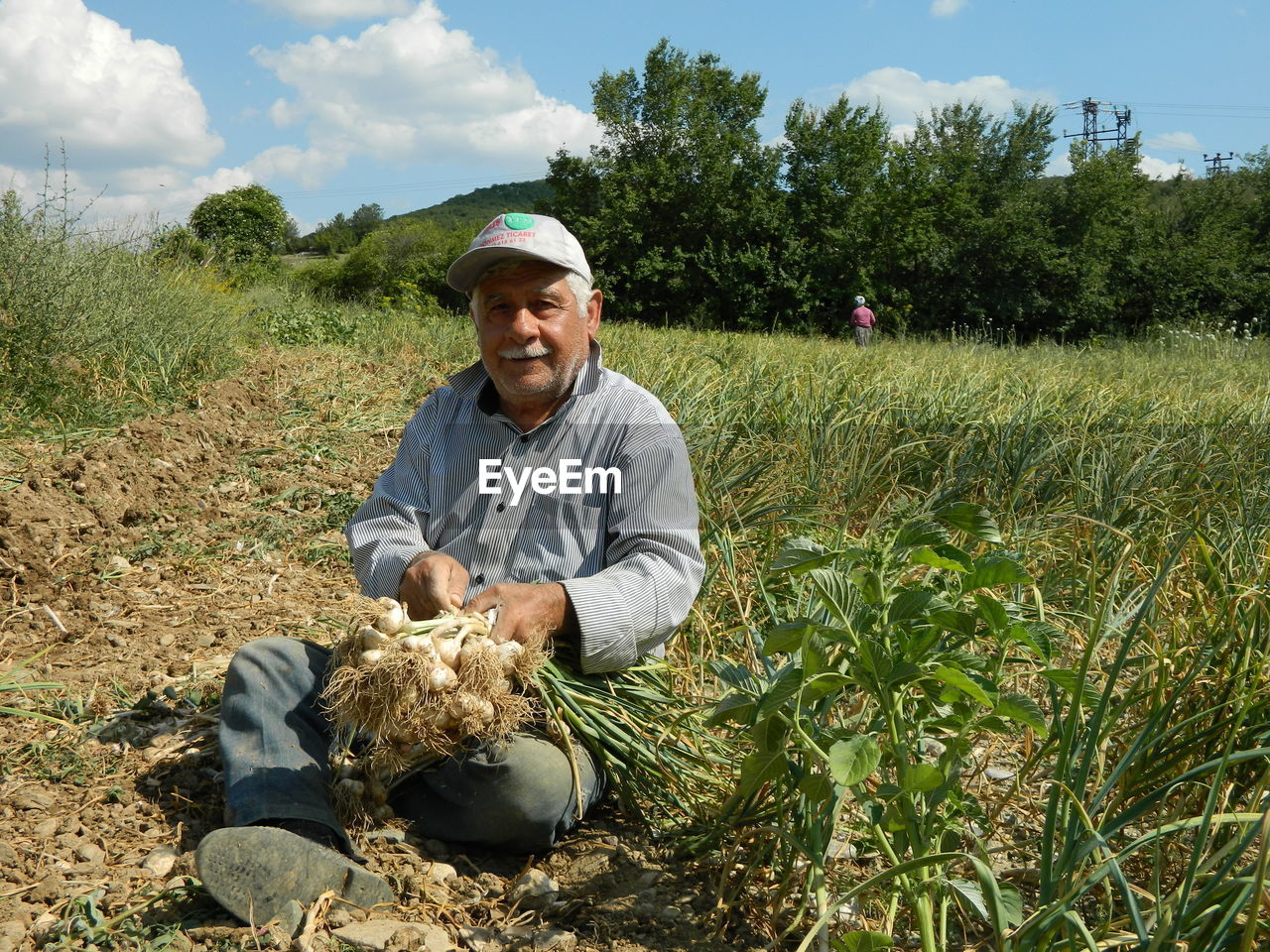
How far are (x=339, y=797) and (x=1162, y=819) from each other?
1.52 metres

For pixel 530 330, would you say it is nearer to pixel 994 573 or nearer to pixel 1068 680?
pixel 994 573

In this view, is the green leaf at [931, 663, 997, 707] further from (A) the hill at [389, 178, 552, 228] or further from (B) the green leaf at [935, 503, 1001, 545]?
(A) the hill at [389, 178, 552, 228]

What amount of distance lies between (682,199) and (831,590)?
31.9 m

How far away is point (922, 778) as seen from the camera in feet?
4.47

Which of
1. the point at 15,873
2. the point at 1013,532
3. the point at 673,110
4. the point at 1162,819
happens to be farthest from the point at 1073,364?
the point at 673,110

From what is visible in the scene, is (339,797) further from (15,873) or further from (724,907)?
(724,907)

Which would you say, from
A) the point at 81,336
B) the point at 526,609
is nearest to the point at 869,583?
the point at 526,609

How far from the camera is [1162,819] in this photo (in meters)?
1.63

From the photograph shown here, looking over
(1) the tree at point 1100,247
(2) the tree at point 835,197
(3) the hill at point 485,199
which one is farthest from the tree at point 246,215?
(3) the hill at point 485,199

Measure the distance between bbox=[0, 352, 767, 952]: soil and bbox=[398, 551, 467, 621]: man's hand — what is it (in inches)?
18.6

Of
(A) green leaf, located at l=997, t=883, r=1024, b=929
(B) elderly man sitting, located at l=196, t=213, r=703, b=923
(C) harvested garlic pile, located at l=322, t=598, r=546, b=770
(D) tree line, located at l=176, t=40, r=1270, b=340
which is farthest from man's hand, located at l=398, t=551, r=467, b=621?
(D) tree line, located at l=176, t=40, r=1270, b=340

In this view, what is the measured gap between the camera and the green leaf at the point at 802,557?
1.51 m

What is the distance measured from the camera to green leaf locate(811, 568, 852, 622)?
4.70ft

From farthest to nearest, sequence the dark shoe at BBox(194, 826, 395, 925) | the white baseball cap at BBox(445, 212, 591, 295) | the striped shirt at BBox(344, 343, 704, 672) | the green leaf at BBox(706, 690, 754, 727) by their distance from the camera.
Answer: the white baseball cap at BBox(445, 212, 591, 295) → the striped shirt at BBox(344, 343, 704, 672) → the dark shoe at BBox(194, 826, 395, 925) → the green leaf at BBox(706, 690, 754, 727)
